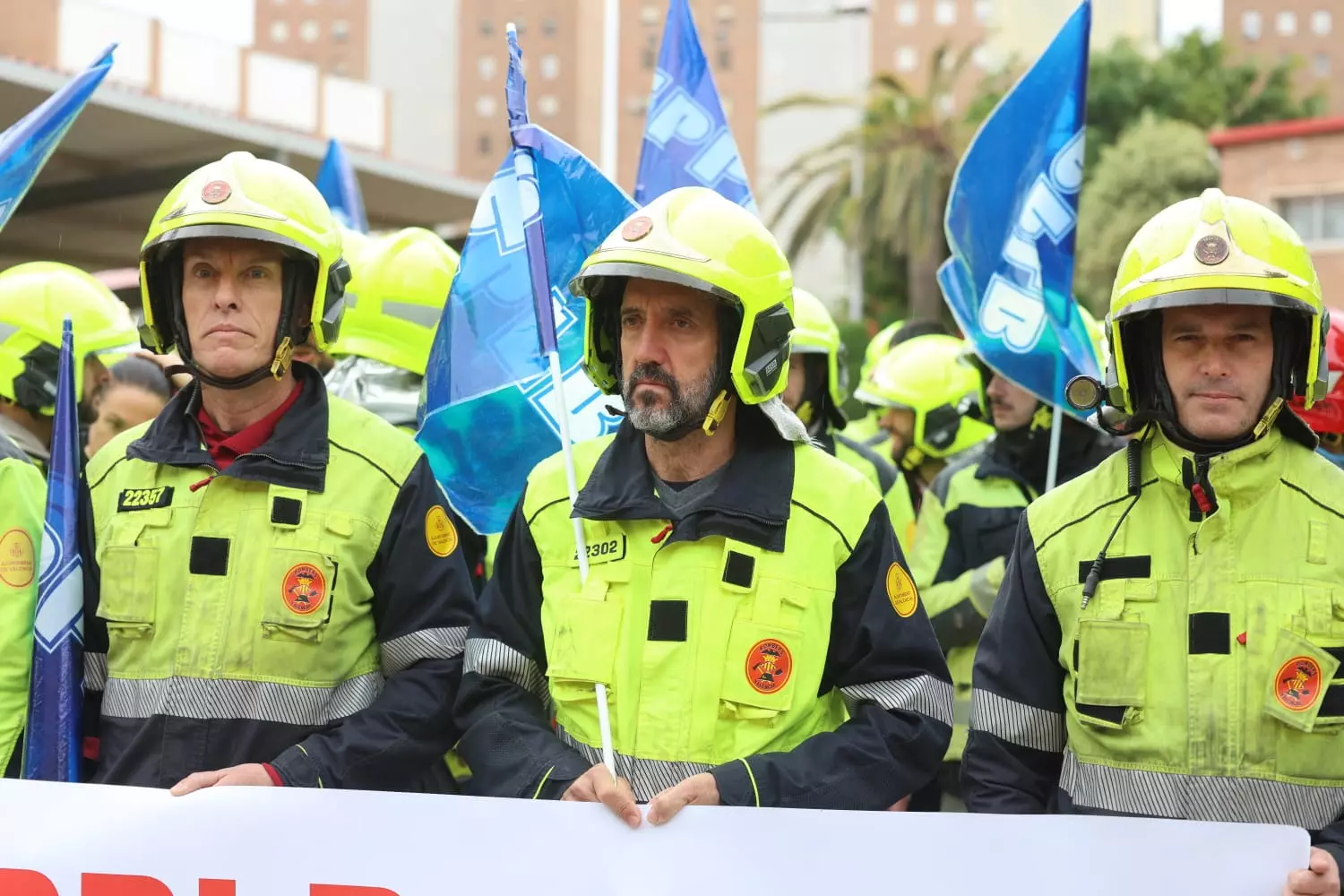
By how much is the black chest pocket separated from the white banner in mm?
3513

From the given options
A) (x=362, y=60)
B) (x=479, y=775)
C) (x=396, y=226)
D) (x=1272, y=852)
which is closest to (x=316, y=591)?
(x=479, y=775)

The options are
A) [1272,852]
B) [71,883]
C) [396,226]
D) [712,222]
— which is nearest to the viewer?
[1272,852]

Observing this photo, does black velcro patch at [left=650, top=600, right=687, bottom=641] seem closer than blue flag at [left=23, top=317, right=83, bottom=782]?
Yes

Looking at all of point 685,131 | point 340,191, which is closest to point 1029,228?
point 685,131

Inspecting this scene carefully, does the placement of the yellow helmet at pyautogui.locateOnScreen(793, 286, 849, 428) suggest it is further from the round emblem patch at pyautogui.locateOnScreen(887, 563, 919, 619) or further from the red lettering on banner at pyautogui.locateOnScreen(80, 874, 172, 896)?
the red lettering on banner at pyautogui.locateOnScreen(80, 874, 172, 896)

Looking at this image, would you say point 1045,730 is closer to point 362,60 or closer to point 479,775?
point 479,775

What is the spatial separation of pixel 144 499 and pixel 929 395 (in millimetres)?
5188

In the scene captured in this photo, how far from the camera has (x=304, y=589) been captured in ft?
13.3

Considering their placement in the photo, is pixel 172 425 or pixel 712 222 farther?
pixel 172 425

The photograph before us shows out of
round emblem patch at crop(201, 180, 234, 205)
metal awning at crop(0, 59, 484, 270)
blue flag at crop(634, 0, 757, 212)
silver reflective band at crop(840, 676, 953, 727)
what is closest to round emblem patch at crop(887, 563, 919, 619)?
silver reflective band at crop(840, 676, 953, 727)

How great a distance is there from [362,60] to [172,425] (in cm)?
9099

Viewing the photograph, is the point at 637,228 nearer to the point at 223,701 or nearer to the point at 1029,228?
the point at 223,701

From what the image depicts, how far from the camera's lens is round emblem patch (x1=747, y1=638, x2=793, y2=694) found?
3.79m

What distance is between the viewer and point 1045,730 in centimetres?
386
